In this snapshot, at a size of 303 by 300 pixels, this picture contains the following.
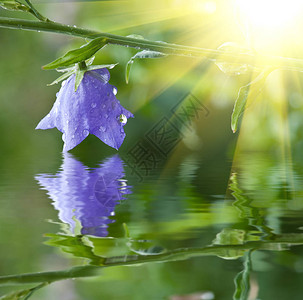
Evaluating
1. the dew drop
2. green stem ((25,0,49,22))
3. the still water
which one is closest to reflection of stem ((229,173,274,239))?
the still water

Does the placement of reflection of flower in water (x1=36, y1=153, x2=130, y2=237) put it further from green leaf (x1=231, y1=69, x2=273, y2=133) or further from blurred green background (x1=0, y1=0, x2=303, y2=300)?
green leaf (x1=231, y1=69, x2=273, y2=133)

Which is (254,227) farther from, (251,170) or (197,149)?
(197,149)

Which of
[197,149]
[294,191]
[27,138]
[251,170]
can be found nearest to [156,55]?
[294,191]

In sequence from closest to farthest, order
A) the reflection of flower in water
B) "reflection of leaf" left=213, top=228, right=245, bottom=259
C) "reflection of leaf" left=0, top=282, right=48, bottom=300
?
"reflection of leaf" left=0, top=282, right=48, bottom=300, "reflection of leaf" left=213, top=228, right=245, bottom=259, the reflection of flower in water

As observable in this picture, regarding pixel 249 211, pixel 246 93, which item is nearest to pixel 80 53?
pixel 246 93

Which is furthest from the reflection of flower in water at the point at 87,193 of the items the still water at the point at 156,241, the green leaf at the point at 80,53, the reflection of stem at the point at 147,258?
the green leaf at the point at 80,53

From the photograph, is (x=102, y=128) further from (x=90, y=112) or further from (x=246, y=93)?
(x=246, y=93)

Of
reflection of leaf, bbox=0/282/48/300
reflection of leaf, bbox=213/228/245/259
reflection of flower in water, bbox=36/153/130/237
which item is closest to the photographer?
reflection of leaf, bbox=0/282/48/300
